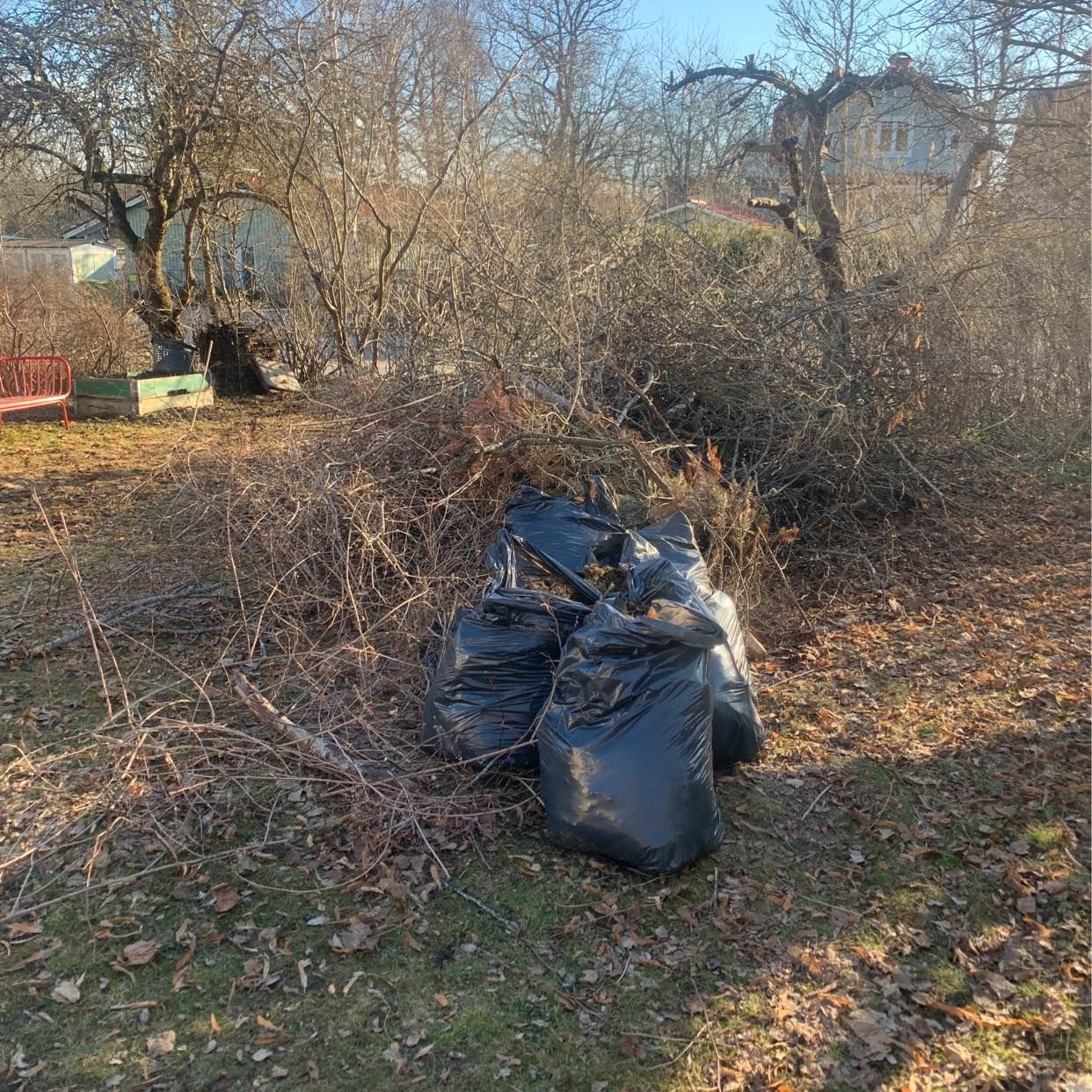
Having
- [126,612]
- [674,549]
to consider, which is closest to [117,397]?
[126,612]

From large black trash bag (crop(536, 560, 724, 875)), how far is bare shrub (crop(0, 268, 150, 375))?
30.7 feet

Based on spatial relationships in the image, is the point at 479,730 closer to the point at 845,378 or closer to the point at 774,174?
the point at 845,378

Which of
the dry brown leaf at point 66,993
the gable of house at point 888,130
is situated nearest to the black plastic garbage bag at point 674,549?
the dry brown leaf at point 66,993

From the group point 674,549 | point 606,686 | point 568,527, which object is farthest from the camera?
point 568,527

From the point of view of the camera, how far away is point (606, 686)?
Result: 2.55 meters

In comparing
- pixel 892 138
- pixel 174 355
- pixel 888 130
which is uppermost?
pixel 892 138

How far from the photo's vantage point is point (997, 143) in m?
6.57

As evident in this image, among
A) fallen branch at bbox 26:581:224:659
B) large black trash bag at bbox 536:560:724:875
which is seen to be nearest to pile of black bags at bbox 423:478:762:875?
large black trash bag at bbox 536:560:724:875

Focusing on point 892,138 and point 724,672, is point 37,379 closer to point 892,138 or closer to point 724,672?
point 724,672

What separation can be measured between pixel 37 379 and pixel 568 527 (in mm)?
7651

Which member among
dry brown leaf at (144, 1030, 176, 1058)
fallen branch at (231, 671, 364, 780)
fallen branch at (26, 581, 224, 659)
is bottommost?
dry brown leaf at (144, 1030, 176, 1058)

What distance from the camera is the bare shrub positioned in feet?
31.7

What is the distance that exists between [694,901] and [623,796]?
0.35m

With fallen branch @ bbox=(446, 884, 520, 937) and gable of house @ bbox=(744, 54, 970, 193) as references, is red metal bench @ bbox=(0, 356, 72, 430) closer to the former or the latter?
gable of house @ bbox=(744, 54, 970, 193)
